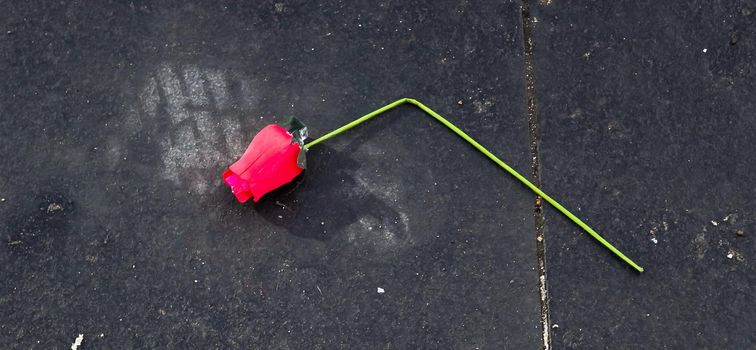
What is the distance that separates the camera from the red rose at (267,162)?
2.83 m

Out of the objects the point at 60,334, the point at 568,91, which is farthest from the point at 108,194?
the point at 568,91

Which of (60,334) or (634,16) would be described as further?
(634,16)

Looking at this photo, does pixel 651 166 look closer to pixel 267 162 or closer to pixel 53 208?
pixel 267 162

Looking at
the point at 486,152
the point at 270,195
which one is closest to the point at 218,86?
the point at 270,195

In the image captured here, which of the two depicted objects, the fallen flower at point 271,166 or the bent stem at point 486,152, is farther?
the bent stem at point 486,152

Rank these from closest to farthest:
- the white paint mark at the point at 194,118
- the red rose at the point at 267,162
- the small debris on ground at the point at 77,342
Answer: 1. the red rose at the point at 267,162
2. the small debris on ground at the point at 77,342
3. the white paint mark at the point at 194,118

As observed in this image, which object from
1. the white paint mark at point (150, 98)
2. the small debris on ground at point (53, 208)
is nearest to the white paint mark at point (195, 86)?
the white paint mark at point (150, 98)

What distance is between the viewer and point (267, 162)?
2.83 meters

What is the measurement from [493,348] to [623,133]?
985mm

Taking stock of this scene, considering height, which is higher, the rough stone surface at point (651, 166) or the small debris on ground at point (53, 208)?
the rough stone surface at point (651, 166)

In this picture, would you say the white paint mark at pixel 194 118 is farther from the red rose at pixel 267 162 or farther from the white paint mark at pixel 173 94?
the red rose at pixel 267 162

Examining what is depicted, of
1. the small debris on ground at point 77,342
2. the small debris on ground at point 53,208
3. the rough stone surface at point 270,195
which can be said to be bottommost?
the small debris on ground at point 77,342

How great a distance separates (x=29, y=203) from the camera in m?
3.06

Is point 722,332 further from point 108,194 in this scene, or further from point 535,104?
point 108,194
